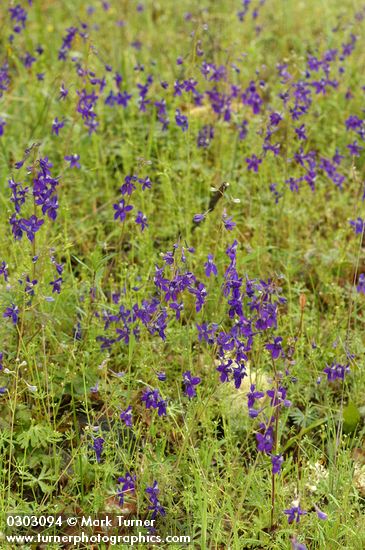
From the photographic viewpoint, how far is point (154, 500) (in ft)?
8.96

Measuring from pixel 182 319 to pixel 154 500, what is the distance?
1.29 meters

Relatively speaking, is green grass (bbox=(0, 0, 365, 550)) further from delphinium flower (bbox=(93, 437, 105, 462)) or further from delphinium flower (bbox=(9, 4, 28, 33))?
delphinium flower (bbox=(9, 4, 28, 33))

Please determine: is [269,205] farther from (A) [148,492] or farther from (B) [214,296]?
(A) [148,492]

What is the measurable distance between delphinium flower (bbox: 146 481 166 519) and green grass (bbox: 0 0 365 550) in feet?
0.15

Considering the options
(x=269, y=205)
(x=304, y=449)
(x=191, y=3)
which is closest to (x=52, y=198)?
(x=304, y=449)

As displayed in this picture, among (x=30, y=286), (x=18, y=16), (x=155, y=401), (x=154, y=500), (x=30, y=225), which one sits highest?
(x=18, y=16)

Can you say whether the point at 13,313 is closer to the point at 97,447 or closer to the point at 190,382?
the point at 97,447

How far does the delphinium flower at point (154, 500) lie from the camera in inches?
107

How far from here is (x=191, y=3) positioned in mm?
7062

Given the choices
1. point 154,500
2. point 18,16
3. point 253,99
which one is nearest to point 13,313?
point 154,500

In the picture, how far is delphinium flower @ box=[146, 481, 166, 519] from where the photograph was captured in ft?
8.95

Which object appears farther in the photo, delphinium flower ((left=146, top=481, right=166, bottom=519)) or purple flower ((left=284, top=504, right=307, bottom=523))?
delphinium flower ((left=146, top=481, right=166, bottom=519))

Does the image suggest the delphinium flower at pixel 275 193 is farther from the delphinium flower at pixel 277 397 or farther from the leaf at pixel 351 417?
the delphinium flower at pixel 277 397

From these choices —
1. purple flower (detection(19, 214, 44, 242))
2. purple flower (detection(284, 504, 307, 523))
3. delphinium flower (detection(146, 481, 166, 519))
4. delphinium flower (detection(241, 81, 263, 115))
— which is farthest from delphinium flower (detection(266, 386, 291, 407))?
delphinium flower (detection(241, 81, 263, 115))
